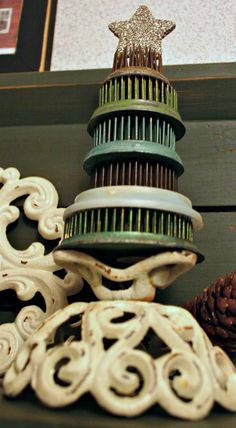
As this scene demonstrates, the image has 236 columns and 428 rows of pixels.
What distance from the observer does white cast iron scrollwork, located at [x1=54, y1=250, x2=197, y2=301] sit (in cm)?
29

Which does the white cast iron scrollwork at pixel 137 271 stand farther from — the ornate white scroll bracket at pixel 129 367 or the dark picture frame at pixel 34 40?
the dark picture frame at pixel 34 40

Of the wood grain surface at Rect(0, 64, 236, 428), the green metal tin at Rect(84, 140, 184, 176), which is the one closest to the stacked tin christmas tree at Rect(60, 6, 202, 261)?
the green metal tin at Rect(84, 140, 184, 176)

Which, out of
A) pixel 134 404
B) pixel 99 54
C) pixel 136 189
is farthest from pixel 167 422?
pixel 99 54

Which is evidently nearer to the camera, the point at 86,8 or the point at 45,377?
the point at 45,377

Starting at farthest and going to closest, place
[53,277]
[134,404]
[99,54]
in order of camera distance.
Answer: [99,54]
[53,277]
[134,404]

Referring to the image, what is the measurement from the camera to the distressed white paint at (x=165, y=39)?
0.52m

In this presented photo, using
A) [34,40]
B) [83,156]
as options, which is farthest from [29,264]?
[34,40]

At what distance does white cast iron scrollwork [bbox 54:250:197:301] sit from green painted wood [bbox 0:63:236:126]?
220 millimetres

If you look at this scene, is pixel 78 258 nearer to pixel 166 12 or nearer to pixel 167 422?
pixel 167 422

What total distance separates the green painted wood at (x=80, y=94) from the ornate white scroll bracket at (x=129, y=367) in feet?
0.86

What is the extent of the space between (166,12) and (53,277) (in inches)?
14.0

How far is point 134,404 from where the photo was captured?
234 mm

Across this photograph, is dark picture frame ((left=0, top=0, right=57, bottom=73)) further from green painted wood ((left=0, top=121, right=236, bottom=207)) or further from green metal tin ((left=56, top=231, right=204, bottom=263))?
green metal tin ((left=56, top=231, right=204, bottom=263))

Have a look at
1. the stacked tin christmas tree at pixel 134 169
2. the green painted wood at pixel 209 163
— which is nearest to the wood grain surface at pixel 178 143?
the green painted wood at pixel 209 163
